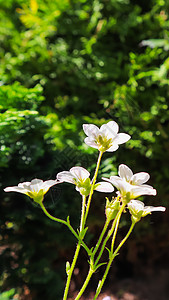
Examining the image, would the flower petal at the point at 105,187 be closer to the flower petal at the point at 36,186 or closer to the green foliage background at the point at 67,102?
the flower petal at the point at 36,186

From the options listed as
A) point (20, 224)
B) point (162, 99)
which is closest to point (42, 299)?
point (20, 224)

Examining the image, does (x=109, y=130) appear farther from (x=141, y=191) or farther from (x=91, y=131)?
(x=141, y=191)

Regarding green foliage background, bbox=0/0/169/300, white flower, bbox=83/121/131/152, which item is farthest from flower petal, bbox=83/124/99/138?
green foliage background, bbox=0/0/169/300

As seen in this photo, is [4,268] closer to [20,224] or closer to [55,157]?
[20,224]

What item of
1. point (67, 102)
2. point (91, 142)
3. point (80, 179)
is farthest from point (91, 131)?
point (67, 102)

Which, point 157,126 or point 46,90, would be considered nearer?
point 157,126

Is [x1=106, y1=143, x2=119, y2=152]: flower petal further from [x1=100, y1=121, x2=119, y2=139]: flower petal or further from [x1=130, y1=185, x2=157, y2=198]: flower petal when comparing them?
[x1=130, y1=185, x2=157, y2=198]: flower petal
